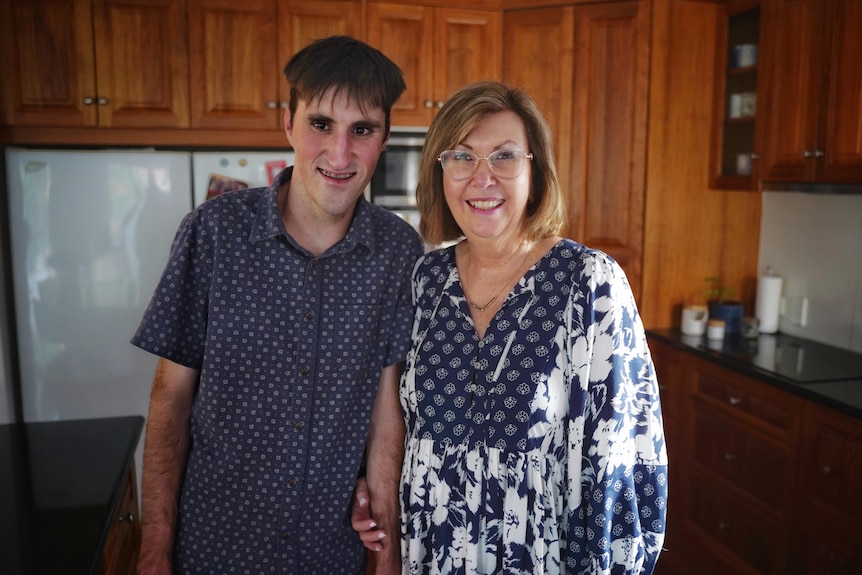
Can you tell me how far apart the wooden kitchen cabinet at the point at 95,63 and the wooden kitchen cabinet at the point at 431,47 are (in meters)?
0.86

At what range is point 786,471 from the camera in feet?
7.64

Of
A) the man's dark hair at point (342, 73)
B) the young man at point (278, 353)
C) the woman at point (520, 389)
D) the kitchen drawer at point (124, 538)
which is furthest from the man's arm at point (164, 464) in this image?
the man's dark hair at point (342, 73)

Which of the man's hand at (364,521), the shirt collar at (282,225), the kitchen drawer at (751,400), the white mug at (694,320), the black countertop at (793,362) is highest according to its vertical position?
the shirt collar at (282,225)

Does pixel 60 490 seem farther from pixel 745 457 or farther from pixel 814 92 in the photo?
pixel 814 92

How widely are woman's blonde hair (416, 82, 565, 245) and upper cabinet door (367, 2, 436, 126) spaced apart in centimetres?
178

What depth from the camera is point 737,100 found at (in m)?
3.01

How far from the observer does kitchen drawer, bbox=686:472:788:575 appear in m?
2.39

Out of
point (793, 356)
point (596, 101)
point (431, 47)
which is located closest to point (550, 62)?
point (596, 101)

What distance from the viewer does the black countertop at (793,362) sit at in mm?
2197

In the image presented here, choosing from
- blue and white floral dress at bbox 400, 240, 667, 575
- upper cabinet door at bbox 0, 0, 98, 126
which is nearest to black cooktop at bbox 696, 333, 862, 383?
blue and white floral dress at bbox 400, 240, 667, 575

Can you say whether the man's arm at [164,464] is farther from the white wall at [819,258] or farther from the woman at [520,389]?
the white wall at [819,258]

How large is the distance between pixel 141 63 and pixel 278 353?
2.12m

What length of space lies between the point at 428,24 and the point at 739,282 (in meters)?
1.82

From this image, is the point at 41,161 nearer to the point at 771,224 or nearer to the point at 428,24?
the point at 428,24
